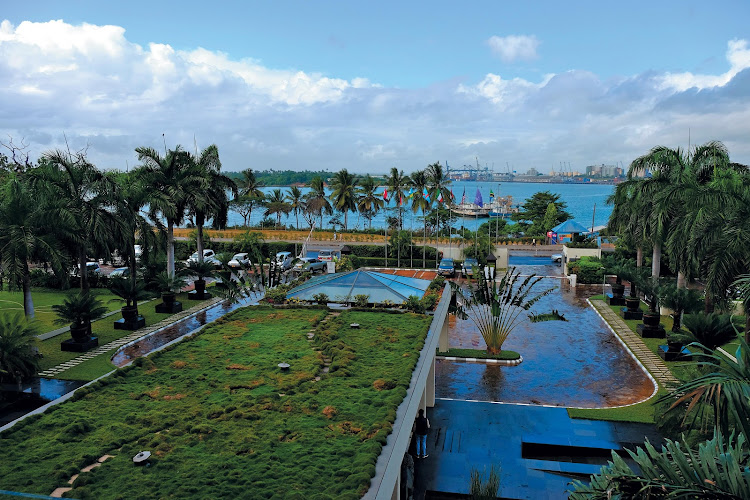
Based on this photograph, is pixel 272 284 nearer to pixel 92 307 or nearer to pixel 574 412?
pixel 92 307

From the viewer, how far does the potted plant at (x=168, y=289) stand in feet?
88.5

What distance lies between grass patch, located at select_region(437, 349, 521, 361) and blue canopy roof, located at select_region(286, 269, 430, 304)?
142 inches

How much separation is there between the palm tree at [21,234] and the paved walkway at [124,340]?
125 inches

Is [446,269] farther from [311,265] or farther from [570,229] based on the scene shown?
[570,229]

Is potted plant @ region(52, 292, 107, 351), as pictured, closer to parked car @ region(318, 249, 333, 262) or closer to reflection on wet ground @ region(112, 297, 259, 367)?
reflection on wet ground @ region(112, 297, 259, 367)

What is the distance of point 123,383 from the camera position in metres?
11.9

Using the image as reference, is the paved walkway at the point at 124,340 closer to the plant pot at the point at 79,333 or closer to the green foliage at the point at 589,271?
the plant pot at the point at 79,333

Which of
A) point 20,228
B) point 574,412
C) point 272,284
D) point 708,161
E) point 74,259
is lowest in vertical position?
point 574,412

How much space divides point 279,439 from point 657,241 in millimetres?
21263

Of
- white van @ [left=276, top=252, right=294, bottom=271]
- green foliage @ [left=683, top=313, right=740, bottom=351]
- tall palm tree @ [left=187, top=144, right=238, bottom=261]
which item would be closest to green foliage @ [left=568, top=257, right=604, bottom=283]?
white van @ [left=276, top=252, right=294, bottom=271]

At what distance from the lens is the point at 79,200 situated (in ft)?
71.8

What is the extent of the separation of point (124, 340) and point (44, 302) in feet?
28.9

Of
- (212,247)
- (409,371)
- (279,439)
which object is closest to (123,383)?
(279,439)

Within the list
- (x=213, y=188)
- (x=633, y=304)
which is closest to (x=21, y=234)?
(x=213, y=188)
